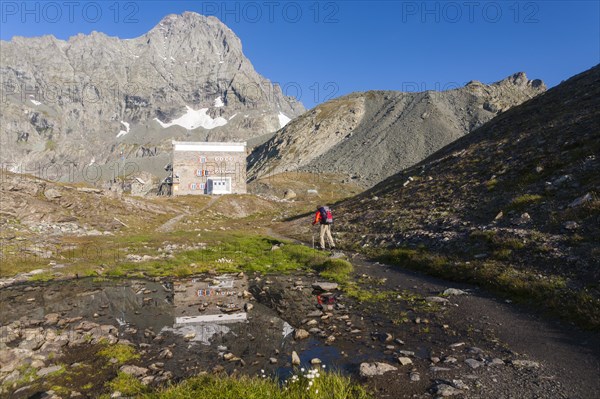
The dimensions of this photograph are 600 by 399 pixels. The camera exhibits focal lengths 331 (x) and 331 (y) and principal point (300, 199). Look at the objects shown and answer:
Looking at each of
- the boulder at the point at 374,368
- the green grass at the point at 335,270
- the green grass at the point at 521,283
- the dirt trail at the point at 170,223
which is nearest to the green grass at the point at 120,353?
the boulder at the point at 374,368

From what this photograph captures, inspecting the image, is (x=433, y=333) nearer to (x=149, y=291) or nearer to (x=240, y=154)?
(x=149, y=291)

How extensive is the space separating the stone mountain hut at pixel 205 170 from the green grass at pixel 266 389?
79589 mm

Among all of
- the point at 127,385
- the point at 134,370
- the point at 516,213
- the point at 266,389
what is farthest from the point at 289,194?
the point at 266,389

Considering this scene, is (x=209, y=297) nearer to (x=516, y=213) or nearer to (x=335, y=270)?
(x=335, y=270)

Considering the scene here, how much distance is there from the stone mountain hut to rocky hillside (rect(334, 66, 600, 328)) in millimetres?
57022

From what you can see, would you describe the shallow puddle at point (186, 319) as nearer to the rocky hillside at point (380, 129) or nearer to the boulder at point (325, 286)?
the boulder at point (325, 286)

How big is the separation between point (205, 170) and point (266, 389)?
83.5 metres

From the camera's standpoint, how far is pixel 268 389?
5449mm

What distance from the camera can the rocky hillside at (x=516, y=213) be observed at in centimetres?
1092

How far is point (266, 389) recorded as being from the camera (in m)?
5.43

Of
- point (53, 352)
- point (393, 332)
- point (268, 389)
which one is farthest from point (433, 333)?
point (53, 352)

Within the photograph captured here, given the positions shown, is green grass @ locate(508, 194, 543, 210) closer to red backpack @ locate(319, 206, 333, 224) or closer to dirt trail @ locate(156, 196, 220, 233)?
red backpack @ locate(319, 206, 333, 224)

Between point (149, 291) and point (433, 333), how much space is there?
10730 millimetres

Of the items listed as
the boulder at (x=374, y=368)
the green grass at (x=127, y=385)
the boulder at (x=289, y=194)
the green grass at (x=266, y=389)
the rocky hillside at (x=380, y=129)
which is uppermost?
the rocky hillside at (x=380, y=129)
